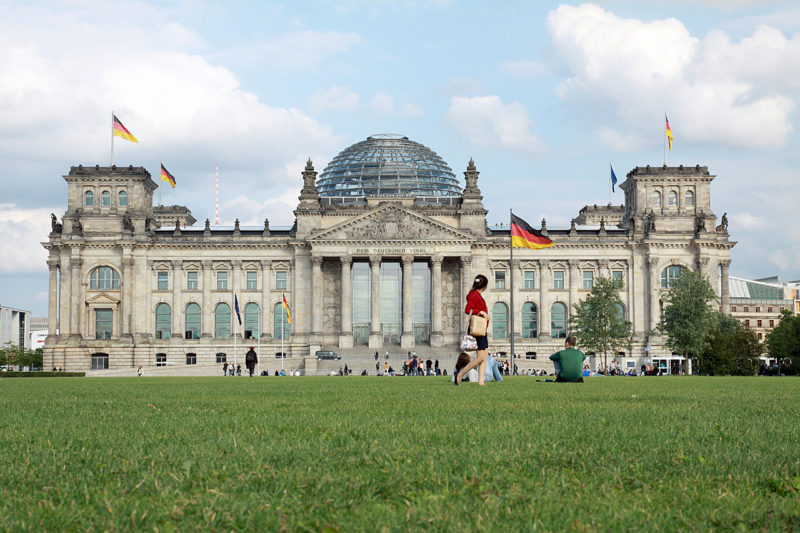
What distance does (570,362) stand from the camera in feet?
78.1

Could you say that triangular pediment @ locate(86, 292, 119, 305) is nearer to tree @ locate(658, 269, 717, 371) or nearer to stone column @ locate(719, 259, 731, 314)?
tree @ locate(658, 269, 717, 371)

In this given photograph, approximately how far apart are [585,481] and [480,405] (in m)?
7.58

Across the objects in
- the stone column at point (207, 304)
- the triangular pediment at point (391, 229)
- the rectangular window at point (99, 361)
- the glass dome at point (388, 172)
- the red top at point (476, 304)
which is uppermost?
the glass dome at point (388, 172)

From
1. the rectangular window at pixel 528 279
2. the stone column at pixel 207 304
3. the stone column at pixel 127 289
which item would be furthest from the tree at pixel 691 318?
the stone column at pixel 127 289

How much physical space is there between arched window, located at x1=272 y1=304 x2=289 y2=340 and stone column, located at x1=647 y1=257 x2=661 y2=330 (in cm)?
3999

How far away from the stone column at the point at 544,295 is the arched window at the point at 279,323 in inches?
1111

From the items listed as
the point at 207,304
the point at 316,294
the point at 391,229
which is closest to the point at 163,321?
the point at 207,304

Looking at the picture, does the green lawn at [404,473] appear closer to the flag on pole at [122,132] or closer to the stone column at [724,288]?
the flag on pole at [122,132]

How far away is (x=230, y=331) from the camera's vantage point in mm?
98188

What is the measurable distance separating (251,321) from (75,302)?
18976mm

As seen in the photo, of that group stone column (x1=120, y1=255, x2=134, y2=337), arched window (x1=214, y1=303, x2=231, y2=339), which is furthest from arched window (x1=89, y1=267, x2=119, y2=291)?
arched window (x1=214, y1=303, x2=231, y2=339)

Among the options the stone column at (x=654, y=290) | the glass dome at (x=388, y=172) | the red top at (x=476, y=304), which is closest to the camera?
the red top at (x=476, y=304)

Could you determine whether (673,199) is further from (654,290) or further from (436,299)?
(436,299)

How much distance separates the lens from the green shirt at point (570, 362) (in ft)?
77.8
